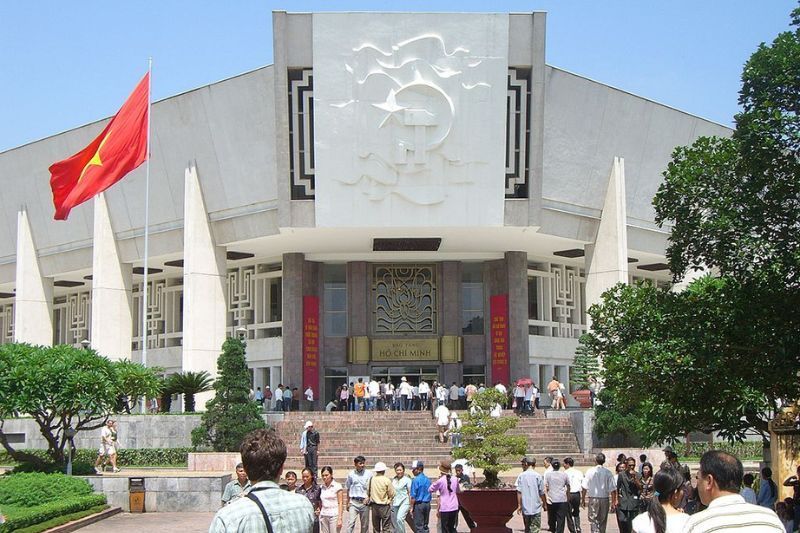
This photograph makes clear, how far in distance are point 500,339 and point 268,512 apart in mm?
35859

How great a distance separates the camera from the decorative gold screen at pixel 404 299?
40781 millimetres

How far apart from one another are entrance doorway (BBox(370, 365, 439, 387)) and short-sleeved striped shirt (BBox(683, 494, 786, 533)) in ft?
117

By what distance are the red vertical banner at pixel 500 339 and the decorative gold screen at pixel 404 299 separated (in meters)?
2.33

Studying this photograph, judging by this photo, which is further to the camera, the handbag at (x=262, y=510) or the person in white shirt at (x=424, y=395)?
the person in white shirt at (x=424, y=395)

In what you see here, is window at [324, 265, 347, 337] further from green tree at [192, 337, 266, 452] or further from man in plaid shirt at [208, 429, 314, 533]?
man in plaid shirt at [208, 429, 314, 533]

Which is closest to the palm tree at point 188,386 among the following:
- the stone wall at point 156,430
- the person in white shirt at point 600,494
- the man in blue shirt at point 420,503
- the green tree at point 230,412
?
the stone wall at point 156,430

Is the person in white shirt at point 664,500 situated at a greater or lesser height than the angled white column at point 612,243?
lesser

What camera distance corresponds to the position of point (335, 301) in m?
41.1

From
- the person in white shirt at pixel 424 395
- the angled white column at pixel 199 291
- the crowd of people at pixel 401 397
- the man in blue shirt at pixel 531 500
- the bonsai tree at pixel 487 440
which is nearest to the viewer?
the man in blue shirt at pixel 531 500

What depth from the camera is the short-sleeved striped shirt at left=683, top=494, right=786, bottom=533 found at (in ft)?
16.1

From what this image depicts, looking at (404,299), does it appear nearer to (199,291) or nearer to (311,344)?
(311,344)

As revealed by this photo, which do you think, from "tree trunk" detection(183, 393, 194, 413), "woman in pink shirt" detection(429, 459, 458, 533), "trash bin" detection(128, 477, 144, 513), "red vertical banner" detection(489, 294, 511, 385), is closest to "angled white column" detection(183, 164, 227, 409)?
"tree trunk" detection(183, 393, 194, 413)

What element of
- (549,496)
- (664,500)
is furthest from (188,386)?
(664,500)

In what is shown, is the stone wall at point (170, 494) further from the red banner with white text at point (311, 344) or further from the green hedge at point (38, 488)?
the red banner with white text at point (311, 344)
